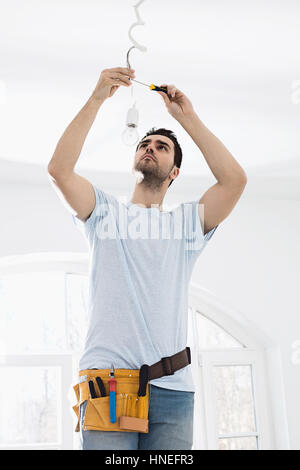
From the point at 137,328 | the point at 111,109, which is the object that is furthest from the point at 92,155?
the point at 137,328

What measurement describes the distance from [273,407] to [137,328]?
2.61m

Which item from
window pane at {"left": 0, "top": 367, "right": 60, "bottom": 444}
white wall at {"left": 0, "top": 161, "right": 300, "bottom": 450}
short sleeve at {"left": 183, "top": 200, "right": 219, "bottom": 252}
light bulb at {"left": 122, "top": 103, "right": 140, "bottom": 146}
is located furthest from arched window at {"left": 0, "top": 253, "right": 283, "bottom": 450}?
short sleeve at {"left": 183, "top": 200, "right": 219, "bottom": 252}

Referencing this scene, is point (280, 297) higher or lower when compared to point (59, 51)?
lower

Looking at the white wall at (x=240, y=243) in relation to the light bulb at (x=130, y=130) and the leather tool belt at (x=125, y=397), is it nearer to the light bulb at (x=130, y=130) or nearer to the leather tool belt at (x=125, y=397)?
the light bulb at (x=130, y=130)

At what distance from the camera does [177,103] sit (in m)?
1.38

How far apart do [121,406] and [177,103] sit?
75cm

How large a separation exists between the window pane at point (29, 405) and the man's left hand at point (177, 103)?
91.1 inches

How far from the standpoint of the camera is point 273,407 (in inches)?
137

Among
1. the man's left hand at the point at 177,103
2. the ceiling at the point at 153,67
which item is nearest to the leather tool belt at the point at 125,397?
the man's left hand at the point at 177,103

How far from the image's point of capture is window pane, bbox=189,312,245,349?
3.56 meters

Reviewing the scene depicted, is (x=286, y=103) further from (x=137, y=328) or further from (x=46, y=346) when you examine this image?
(x=46, y=346)

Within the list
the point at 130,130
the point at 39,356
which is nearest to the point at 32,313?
the point at 39,356

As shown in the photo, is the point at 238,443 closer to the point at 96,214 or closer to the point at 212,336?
the point at 212,336

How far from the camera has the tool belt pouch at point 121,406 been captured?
1095mm
